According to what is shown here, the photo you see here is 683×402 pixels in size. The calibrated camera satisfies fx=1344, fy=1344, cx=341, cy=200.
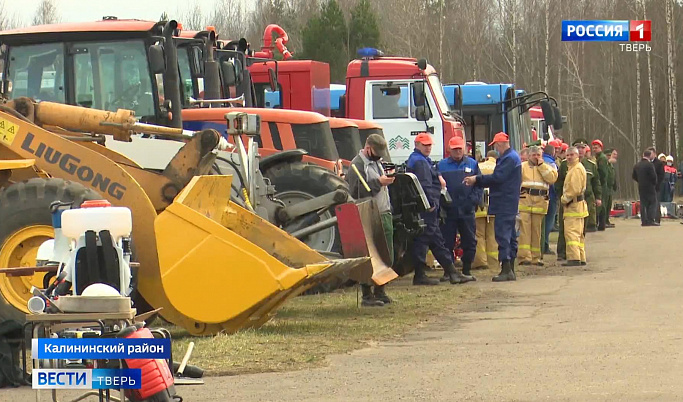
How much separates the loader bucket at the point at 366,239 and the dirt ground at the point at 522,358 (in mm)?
893

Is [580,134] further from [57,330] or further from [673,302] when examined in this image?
[57,330]

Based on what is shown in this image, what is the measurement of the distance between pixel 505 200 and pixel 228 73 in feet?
13.3

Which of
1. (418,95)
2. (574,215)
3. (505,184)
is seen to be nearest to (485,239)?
(574,215)

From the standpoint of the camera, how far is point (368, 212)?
14.0 m

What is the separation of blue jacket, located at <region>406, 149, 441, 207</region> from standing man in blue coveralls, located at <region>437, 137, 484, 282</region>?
86 cm

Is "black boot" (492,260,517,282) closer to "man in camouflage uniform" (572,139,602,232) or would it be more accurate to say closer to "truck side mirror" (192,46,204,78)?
"truck side mirror" (192,46,204,78)

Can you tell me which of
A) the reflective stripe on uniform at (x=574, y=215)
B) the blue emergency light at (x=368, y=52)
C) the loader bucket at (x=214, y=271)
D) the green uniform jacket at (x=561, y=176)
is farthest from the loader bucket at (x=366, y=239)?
the blue emergency light at (x=368, y=52)

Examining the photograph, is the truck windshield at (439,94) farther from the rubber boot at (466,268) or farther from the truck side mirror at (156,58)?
the truck side mirror at (156,58)

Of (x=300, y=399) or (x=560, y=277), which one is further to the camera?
(x=560, y=277)

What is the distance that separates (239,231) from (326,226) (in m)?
1.43

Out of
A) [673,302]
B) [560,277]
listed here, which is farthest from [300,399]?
[560,277]

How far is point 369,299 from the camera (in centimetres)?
1428

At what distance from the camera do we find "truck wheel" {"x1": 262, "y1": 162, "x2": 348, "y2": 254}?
14.6 metres

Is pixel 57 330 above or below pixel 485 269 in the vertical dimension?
above
